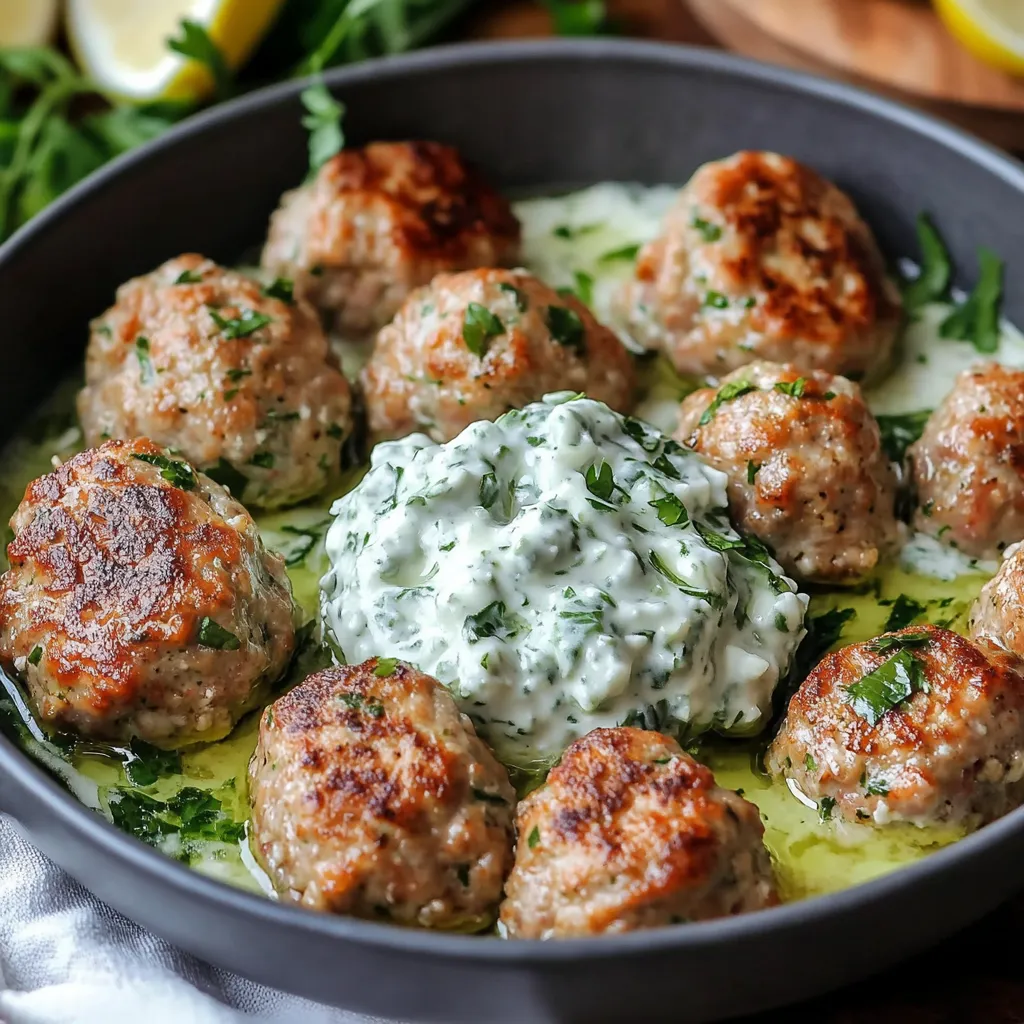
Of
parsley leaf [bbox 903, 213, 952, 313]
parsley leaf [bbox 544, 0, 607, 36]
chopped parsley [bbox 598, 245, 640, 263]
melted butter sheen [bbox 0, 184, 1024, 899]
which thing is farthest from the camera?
parsley leaf [bbox 544, 0, 607, 36]

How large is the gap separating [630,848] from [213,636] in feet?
3.49

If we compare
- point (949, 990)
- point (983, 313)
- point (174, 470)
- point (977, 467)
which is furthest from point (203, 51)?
point (949, 990)

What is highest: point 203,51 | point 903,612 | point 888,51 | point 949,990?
point 203,51

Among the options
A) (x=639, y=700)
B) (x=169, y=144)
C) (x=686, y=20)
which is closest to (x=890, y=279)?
(x=686, y=20)

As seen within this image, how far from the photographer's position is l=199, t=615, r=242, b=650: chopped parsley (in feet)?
10.3

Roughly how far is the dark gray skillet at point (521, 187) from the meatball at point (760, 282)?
0.37m

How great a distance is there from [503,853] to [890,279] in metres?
2.52

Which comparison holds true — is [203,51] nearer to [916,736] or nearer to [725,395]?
[725,395]

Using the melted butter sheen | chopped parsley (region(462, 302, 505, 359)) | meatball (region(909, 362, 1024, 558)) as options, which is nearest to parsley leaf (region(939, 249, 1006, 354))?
the melted butter sheen

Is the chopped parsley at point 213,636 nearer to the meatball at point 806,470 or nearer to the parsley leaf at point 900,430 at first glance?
the meatball at point 806,470

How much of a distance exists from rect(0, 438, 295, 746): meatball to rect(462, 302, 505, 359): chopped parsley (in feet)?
2.52

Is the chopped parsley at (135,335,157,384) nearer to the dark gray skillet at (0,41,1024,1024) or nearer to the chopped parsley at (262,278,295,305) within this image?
the chopped parsley at (262,278,295,305)

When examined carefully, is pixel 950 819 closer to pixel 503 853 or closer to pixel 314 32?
pixel 503 853

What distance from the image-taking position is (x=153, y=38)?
5.11 m
